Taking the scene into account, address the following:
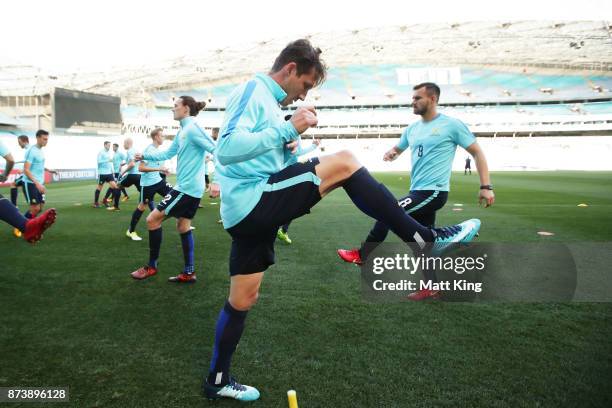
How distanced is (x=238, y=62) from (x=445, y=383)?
67019 millimetres

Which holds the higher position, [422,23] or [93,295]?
[422,23]

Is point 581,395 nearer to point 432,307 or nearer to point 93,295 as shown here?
point 432,307

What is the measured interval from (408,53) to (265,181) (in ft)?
218

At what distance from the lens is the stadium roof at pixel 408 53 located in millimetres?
56281

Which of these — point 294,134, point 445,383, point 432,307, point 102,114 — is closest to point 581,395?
point 445,383

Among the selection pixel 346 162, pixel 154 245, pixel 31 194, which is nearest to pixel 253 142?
pixel 346 162

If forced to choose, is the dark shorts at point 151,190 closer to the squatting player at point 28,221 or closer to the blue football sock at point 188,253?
the blue football sock at point 188,253

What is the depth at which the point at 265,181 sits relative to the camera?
2.01m

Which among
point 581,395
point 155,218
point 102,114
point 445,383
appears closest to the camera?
point 581,395

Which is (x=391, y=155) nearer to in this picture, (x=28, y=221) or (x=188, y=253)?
(x=188, y=253)

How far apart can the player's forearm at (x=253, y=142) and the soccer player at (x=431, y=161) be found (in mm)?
2113

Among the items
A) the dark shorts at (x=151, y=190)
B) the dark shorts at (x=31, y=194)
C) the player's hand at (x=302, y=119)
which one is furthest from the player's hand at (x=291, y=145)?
the dark shorts at (x=31, y=194)

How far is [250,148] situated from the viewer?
183 cm

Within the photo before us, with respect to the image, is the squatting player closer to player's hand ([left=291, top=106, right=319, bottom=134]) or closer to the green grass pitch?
the green grass pitch
